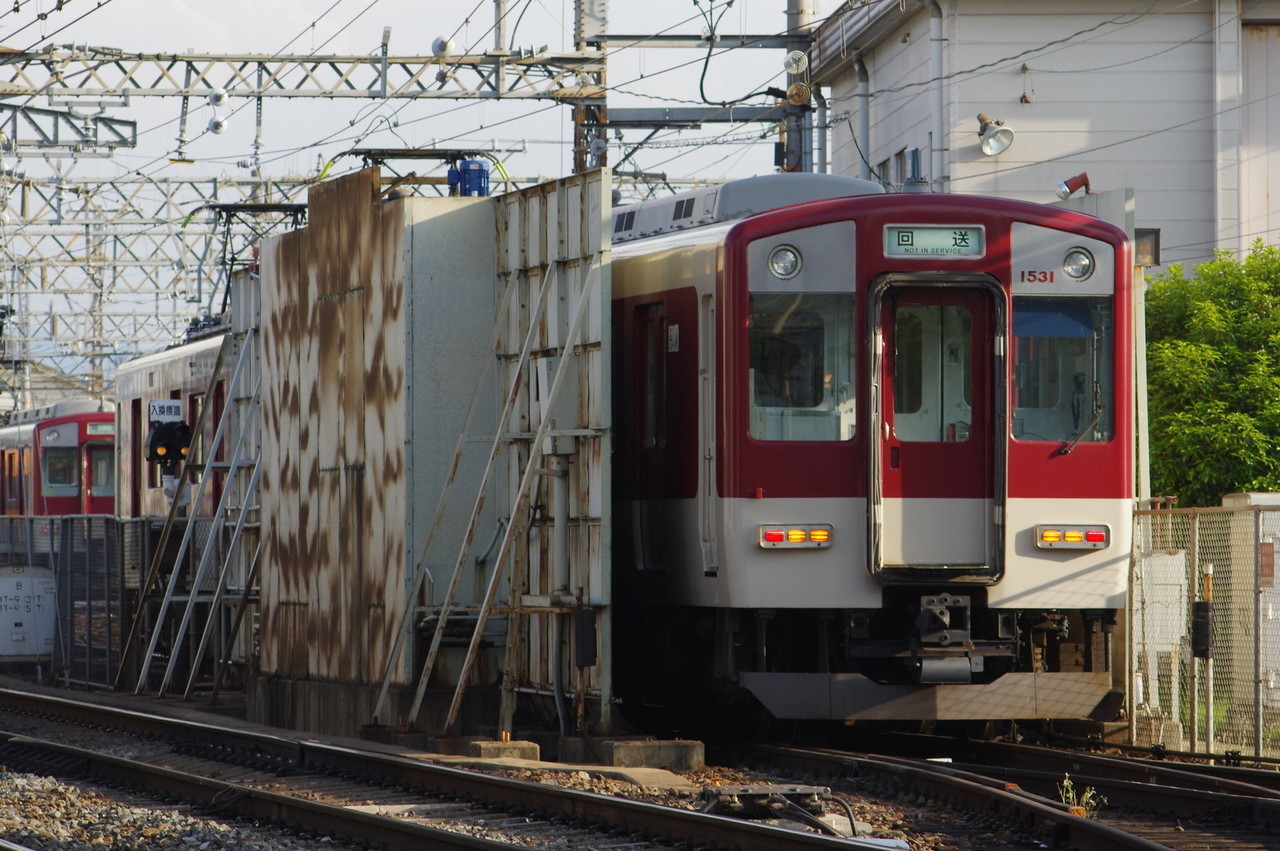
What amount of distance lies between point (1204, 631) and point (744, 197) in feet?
14.2

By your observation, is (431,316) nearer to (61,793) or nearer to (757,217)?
(757,217)

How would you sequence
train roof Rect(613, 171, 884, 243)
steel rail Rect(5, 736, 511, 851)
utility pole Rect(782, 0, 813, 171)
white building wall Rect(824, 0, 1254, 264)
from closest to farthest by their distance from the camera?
1. steel rail Rect(5, 736, 511, 851)
2. train roof Rect(613, 171, 884, 243)
3. utility pole Rect(782, 0, 813, 171)
4. white building wall Rect(824, 0, 1254, 264)

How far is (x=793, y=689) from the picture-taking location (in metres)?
11.9

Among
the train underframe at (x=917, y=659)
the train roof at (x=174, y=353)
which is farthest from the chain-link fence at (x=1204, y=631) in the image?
the train roof at (x=174, y=353)

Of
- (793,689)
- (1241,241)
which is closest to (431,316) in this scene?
(793,689)

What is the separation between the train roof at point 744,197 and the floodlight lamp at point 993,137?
14.0 metres

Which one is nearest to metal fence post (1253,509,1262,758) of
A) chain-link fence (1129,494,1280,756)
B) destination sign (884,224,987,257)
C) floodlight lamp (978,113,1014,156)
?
chain-link fence (1129,494,1280,756)

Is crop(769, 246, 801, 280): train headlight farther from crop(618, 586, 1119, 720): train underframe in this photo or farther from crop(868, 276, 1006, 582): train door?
crop(618, 586, 1119, 720): train underframe

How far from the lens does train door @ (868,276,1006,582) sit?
11945mm

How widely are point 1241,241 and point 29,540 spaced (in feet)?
57.0

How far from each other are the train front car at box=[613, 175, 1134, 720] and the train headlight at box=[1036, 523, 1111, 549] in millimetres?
12

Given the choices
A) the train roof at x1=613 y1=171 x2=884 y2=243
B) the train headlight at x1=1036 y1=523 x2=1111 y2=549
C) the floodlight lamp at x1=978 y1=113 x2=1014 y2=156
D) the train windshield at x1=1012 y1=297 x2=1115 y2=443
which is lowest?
the train headlight at x1=1036 y1=523 x2=1111 y2=549

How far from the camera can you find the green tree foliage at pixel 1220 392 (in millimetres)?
22188

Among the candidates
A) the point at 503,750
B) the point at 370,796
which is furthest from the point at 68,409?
the point at 370,796
